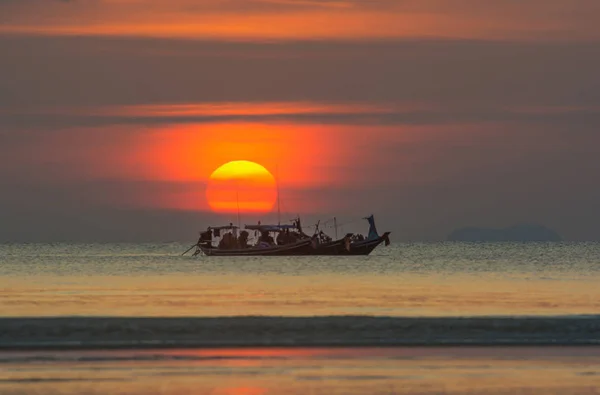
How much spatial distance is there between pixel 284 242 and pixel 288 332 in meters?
119

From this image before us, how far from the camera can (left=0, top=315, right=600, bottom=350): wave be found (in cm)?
3156

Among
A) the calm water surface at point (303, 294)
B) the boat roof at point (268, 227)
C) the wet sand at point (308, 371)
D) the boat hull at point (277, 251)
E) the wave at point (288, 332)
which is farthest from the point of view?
the boat roof at point (268, 227)

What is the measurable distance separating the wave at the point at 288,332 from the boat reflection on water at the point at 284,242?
114 m

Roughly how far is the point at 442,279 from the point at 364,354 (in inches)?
2274

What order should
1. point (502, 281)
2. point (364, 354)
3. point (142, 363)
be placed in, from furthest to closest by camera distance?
1. point (502, 281)
2. point (364, 354)
3. point (142, 363)

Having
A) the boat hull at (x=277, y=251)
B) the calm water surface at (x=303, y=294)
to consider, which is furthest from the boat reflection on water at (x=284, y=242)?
the calm water surface at (x=303, y=294)

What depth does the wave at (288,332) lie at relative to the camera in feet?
104

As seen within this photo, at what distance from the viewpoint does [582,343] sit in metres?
31.5

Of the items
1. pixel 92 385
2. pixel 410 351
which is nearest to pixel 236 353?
pixel 410 351

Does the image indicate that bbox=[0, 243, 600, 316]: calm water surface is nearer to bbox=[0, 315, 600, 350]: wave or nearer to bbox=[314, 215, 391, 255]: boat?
bbox=[0, 315, 600, 350]: wave

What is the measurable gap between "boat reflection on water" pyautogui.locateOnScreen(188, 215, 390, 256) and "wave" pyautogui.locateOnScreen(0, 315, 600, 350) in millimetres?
114456

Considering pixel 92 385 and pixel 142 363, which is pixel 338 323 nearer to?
pixel 142 363

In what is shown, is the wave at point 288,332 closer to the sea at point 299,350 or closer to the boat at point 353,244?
the sea at point 299,350

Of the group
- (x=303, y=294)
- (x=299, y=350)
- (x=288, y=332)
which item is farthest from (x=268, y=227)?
(x=299, y=350)
